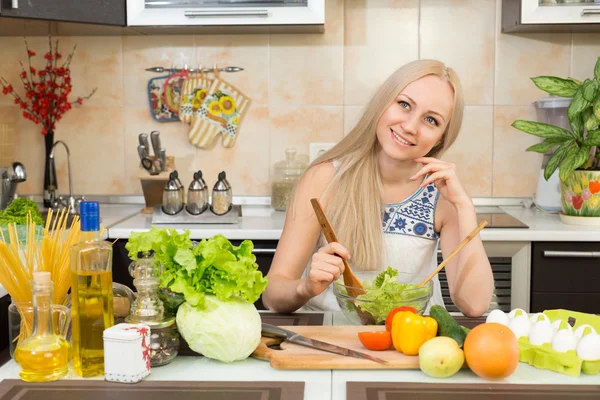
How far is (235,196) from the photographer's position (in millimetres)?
3227

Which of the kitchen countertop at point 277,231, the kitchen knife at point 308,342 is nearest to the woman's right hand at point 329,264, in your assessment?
the kitchen knife at point 308,342

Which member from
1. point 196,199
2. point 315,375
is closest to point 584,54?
point 196,199

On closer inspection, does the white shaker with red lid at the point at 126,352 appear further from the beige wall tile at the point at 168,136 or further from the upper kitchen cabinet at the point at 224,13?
the beige wall tile at the point at 168,136

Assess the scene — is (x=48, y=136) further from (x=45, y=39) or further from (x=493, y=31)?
(x=493, y=31)

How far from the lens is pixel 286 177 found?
3.11 m

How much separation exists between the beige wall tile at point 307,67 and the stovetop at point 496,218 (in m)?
0.75

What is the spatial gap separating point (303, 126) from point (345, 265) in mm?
→ 1717

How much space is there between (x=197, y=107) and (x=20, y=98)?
735mm

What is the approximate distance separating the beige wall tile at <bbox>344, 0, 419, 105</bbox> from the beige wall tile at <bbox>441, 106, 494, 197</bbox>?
1.18 ft

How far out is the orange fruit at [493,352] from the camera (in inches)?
46.7

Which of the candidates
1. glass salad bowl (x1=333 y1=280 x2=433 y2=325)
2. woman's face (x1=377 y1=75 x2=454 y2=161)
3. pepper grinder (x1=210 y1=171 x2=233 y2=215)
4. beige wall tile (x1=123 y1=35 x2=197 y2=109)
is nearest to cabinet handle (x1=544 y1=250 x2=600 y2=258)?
woman's face (x1=377 y1=75 x2=454 y2=161)

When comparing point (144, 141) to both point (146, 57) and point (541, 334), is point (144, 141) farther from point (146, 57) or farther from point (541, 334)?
point (541, 334)

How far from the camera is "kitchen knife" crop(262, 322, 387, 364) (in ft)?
4.24

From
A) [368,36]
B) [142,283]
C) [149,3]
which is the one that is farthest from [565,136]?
[142,283]
